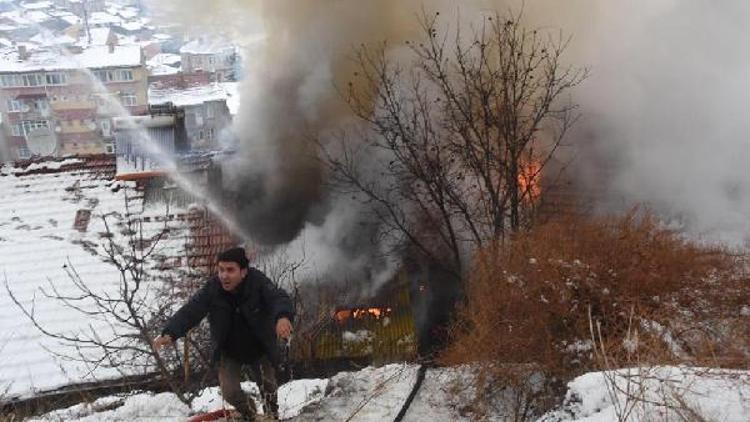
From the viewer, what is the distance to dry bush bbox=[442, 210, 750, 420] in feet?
15.7

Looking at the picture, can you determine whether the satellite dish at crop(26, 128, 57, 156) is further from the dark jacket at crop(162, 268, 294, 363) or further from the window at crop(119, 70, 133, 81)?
the dark jacket at crop(162, 268, 294, 363)

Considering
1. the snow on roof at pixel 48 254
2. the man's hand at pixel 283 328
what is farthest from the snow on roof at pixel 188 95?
the man's hand at pixel 283 328

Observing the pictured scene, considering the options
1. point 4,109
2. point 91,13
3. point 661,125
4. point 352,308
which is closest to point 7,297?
point 352,308

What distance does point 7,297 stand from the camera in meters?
8.62

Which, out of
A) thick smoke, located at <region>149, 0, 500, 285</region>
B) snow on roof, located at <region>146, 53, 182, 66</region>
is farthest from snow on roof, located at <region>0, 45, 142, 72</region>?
thick smoke, located at <region>149, 0, 500, 285</region>

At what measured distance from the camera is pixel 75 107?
37344mm

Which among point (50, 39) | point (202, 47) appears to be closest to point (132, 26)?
point (50, 39)

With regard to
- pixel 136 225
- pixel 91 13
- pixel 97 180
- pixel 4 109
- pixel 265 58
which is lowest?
pixel 136 225

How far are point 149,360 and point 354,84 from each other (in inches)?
301

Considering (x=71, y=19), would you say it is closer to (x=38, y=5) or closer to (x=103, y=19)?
(x=103, y=19)

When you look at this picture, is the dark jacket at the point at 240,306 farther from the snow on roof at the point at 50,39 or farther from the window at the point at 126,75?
the snow on roof at the point at 50,39

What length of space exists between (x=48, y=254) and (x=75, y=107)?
1269 inches

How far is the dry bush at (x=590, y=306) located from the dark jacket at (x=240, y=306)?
2.25m

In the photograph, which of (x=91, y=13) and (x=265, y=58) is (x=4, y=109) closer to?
(x=91, y=13)
